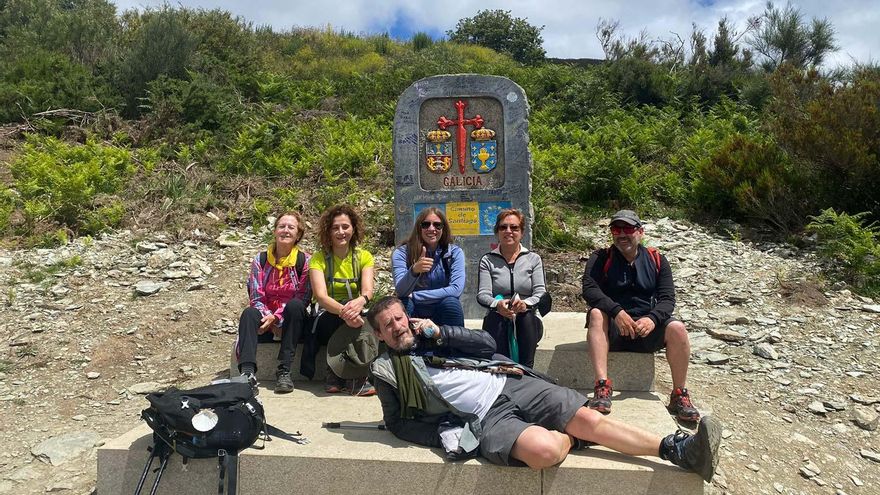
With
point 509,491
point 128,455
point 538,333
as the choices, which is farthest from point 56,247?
point 509,491

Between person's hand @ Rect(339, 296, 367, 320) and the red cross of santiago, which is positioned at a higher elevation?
the red cross of santiago

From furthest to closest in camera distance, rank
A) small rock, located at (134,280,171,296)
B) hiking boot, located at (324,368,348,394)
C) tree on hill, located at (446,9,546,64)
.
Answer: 1. tree on hill, located at (446,9,546,64)
2. small rock, located at (134,280,171,296)
3. hiking boot, located at (324,368,348,394)

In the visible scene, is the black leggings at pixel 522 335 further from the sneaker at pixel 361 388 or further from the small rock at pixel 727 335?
the small rock at pixel 727 335

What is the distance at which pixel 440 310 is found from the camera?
182 inches

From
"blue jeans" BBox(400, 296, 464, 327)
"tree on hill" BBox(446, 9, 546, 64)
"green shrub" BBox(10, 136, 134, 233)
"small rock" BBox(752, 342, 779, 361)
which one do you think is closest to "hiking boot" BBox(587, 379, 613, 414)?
"blue jeans" BBox(400, 296, 464, 327)

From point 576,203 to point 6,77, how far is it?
10979 millimetres

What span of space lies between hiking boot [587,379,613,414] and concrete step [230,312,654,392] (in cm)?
43

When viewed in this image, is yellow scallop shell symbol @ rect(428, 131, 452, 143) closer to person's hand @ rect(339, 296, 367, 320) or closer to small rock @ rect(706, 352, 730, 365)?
person's hand @ rect(339, 296, 367, 320)

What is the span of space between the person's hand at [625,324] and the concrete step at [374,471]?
0.61 metres

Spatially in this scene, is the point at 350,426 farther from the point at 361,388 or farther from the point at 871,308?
the point at 871,308

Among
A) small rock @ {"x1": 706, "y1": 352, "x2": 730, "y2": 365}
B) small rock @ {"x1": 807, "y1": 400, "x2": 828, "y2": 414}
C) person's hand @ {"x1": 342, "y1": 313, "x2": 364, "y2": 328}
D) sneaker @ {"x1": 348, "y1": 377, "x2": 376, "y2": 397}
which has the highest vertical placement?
person's hand @ {"x1": 342, "y1": 313, "x2": 364, "y2": 328}

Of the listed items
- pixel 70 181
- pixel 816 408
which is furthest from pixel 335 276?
pixel 70 181

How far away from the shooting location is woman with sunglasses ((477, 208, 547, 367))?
14.0 ft

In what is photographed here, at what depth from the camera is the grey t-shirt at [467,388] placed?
330cm
